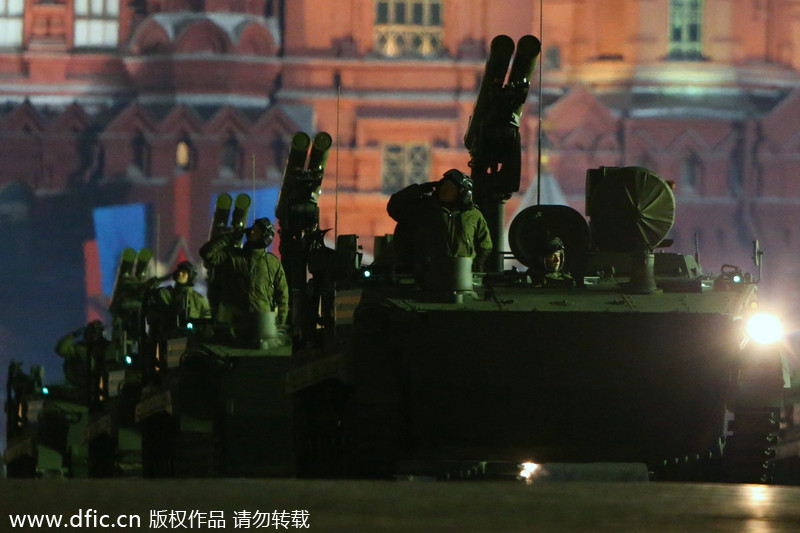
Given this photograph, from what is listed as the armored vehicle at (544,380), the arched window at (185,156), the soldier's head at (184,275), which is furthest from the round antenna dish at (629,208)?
the arched window at (185,156)

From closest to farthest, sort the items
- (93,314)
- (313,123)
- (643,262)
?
(643,262)
(93,314)
(313,123)

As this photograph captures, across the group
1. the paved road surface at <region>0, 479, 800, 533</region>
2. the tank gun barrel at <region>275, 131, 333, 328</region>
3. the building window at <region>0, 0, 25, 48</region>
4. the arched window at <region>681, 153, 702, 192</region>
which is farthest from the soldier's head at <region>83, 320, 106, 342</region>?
the arched window at <region>681, 153, 702, 192</region>

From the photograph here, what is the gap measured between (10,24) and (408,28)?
38.8ft

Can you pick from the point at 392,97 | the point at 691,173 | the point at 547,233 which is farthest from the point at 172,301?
the point at 691,173

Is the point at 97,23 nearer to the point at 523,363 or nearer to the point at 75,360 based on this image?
the point at 75,360

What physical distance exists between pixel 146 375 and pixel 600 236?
5.63m

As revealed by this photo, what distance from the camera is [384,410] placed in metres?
13.4

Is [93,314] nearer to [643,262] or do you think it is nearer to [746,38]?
[746,38]

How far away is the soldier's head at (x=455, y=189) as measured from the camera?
14477 millimetres

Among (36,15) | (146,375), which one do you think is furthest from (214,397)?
(36,15)

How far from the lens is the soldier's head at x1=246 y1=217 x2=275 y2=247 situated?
1798 centimetres

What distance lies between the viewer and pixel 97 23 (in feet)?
202

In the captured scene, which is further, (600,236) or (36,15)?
(36,15)

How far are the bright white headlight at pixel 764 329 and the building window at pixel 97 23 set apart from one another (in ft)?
160
